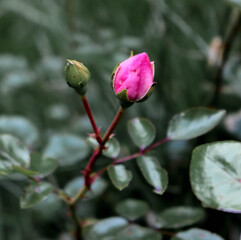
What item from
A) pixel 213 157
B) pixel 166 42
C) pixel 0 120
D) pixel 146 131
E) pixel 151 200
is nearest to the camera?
pixel 213 157

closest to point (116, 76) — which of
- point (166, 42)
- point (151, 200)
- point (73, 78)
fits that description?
point (73, 78)

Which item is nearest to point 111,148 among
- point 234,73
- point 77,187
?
point 77,187

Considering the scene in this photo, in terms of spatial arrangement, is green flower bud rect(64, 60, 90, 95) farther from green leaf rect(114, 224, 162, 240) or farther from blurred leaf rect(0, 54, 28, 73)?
blurred leaf rect(0, 54, 28, 73)

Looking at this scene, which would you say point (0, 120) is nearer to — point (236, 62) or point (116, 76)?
point (116, 76)

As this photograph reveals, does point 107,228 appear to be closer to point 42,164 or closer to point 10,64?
point 42,164

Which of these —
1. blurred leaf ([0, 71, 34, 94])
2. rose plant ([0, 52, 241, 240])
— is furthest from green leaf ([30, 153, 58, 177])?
blurred leaf ([0, 71, 34, 94])

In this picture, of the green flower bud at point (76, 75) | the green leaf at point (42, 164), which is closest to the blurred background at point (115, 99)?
the green leaf at point (42, 164)
